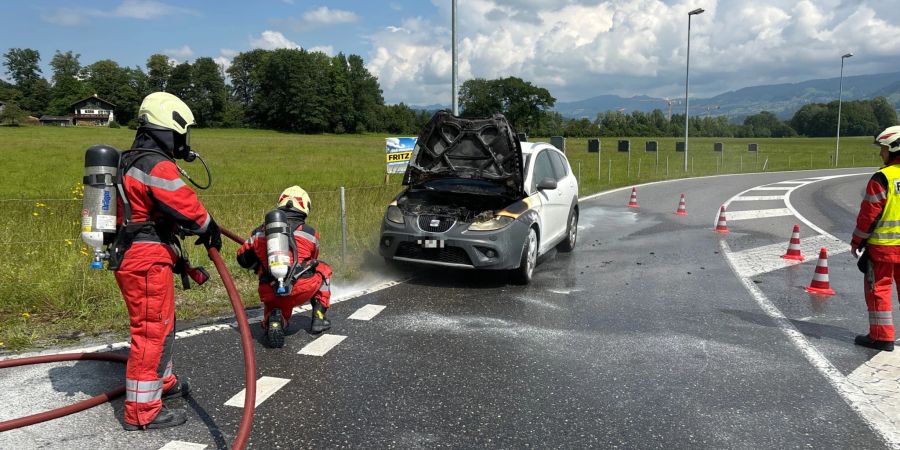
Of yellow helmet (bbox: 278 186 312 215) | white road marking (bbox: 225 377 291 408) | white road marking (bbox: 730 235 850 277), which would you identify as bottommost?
white road marking (bbox: 225 377 291 408)

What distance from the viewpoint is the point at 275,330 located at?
4.85 meters

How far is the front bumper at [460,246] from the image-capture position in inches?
265

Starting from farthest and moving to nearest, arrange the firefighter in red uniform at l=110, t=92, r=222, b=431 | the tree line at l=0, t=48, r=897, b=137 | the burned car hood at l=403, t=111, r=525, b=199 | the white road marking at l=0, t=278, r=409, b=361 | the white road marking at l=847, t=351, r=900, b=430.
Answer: the tree line at l=0, t=48, r=897, b=137, the burned car hood at l=403, t=111, r=525, b=199, the white road marking at l=0, t=278, r=409, b=361, the white road marking at l=847, t=351, r=900, b=430, the firefighter in red uniform at l=110, t=92, r=222, b=431

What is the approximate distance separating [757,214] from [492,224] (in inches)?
393

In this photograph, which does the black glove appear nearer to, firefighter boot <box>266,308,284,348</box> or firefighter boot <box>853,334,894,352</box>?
firefighter boot <box>266,308,284,348</box>

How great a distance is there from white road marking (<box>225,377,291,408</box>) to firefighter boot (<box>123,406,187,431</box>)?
0.30 metres

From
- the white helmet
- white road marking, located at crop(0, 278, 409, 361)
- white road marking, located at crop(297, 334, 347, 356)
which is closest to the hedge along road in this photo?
white road marking, located at crop(297, 334, 347, 356)

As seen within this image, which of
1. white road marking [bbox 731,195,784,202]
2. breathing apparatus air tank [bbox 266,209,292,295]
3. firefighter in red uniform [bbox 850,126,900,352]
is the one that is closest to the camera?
breathing apparatus air tank [bbox 266,209,292,295]

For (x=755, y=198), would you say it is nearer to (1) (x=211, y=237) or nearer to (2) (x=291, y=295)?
(2) (x=291, y=295)

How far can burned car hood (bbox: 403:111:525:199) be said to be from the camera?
745cm

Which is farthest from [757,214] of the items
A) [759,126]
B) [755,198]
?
[759,126]

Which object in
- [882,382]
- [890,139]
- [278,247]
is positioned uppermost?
[890,139]

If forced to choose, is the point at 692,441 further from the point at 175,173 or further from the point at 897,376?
the point at 175,173

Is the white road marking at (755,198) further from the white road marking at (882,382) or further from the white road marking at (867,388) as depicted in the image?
the white road marking at (882,382)
